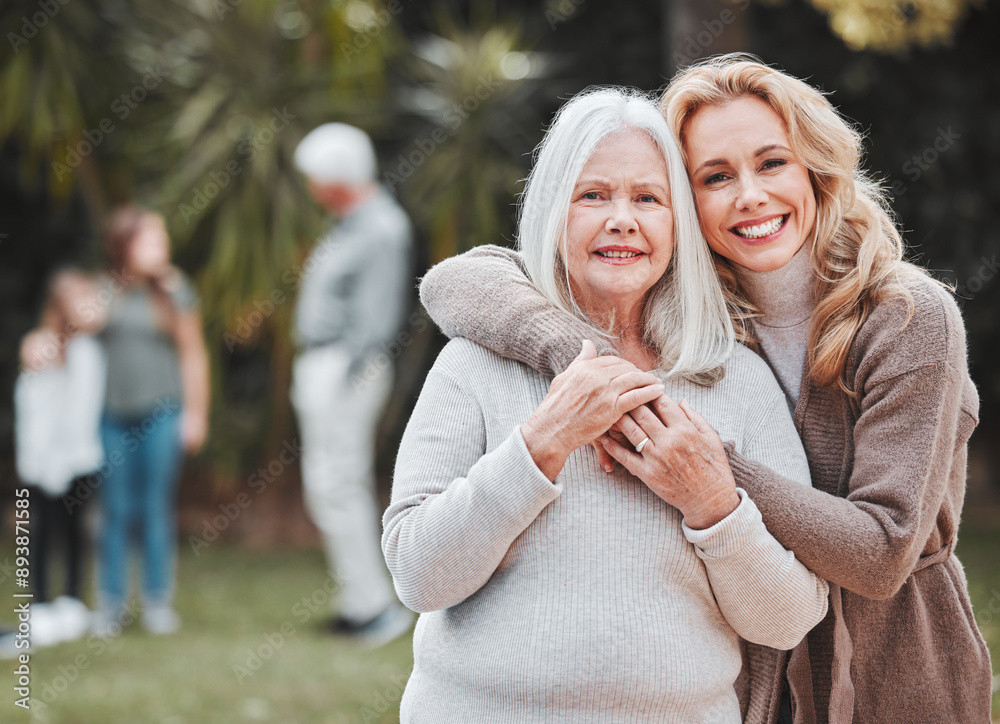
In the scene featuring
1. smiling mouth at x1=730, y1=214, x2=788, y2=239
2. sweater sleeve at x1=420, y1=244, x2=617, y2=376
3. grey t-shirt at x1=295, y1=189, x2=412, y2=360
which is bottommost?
grey t-shirt at x1=295, y1=189, x2=412, y2=360

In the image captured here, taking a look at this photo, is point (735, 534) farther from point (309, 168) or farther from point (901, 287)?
point (309, 168)

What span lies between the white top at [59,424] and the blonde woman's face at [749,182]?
419cm

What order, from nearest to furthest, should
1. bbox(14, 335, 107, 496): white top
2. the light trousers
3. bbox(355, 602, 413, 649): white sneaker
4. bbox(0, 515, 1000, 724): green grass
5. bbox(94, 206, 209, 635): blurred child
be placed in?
Result: bbox(0, 515, 1000, 724): green grass → bbox(355, 602, 413, 649): white sneaker → the light trousers → bbox(14, 335, 107, 496): white top → bbox(94, 206, 209, 635): blurred child

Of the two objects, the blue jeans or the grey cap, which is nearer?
the grey cap

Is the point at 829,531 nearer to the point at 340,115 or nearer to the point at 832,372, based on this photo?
the point at 832,372

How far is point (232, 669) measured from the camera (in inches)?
182

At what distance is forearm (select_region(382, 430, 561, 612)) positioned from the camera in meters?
1.61

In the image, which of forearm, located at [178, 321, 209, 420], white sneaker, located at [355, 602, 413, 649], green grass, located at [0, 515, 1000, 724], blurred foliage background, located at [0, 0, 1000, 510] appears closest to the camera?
green grass, located at [0, 515, 1000, 724]

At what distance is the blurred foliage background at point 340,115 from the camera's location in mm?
7176

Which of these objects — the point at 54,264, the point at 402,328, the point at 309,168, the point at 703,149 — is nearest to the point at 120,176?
the point at 54,264

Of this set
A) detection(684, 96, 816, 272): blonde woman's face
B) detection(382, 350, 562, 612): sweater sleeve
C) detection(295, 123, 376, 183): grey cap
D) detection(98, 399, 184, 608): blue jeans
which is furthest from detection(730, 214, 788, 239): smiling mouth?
detection(98, 399, 184, 608): blue jeans

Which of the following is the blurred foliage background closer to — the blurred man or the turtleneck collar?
the blurred man

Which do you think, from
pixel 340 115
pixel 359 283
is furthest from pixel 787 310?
pixel 340 115

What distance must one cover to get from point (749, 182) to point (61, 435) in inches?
173
